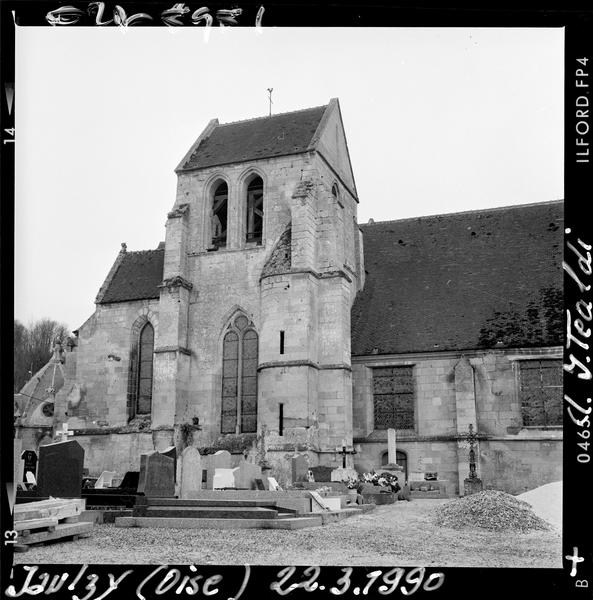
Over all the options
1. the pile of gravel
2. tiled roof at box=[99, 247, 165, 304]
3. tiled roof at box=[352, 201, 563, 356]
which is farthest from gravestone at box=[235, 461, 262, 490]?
tiled roof at box=[99, 247, 165, 304]

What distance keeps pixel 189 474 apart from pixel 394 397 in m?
10.3

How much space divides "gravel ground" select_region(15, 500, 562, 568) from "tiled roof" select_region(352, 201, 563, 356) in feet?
38.7

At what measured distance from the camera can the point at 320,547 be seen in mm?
11008

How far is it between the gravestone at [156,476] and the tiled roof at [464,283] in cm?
1122

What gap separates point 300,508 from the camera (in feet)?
51.5

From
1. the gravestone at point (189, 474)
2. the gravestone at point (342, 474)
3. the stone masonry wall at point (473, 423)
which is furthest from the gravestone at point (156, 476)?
the stone masonry wall at point (473, 423)

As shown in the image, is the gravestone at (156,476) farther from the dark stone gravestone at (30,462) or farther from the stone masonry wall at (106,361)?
the stone masonry wall at (106,361)

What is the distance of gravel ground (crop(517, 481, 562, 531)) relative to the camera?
1491 centimetres

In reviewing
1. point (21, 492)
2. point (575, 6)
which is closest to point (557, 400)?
point (21, 492)

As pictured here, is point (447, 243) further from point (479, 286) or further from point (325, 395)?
point (325, 395)

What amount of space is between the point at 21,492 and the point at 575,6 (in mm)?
14231

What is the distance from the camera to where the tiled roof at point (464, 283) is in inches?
999

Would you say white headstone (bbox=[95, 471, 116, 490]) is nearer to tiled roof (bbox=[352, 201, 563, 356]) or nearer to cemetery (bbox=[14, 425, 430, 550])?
cemetery (bbox=[14, 425, 430, 550])

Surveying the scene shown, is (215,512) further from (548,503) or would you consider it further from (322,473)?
(322,473)
